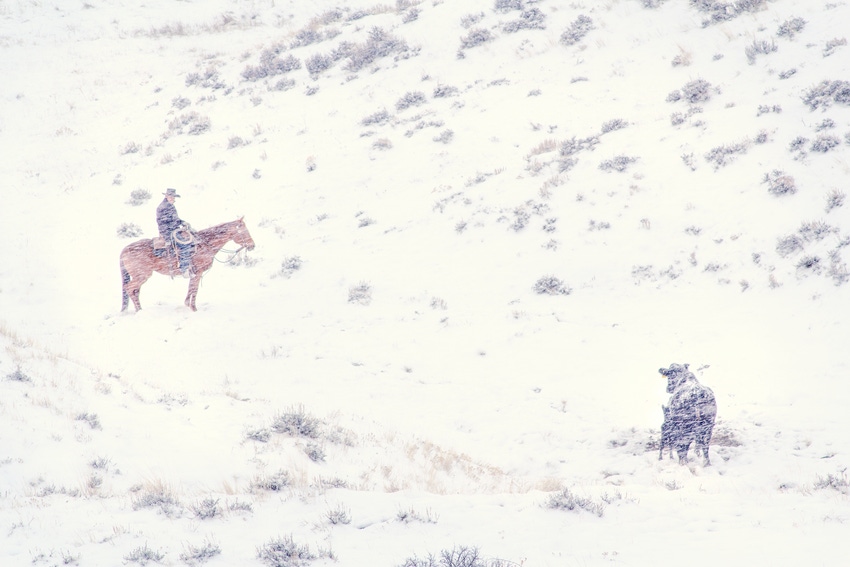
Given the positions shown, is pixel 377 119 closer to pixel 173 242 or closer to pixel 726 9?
pixel 173 242

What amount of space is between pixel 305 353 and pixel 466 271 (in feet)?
16.0

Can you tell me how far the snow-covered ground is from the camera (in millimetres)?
6176

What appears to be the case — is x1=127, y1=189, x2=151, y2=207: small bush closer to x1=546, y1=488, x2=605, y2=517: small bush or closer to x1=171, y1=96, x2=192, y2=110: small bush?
x1=171, y1=96, x2=192, y2=110: small bush

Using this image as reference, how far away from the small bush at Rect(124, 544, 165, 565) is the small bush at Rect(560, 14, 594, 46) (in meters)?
24.9

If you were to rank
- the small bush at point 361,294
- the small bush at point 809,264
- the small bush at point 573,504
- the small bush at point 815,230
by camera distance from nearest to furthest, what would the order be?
the small bush at point 573,504 < the small bush at point 809,264 < the small bush at point 815,230 < the small bush at point 361,294

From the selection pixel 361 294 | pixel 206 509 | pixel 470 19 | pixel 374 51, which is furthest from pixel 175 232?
pixel 470 19

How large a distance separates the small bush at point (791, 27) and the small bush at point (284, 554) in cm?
2189

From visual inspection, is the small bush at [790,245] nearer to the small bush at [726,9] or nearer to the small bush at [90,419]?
Result: the small bush at [90,419]

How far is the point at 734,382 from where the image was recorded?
10.5 meters

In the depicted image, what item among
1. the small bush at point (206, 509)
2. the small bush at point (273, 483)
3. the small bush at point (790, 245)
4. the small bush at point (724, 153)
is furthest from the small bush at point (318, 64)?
the small bush at point (206, 509)

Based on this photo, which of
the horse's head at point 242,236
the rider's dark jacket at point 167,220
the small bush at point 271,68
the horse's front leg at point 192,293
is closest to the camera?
the rider's dark jacket at point 167,220

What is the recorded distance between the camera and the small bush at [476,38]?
27203 mm

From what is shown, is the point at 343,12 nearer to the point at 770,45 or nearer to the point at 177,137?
the point at 177,137

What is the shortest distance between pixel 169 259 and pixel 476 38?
1826cm
